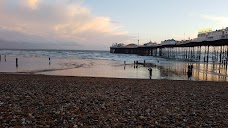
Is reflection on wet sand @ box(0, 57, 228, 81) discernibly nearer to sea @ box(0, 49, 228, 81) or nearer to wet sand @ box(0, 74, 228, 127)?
sea @ box(0, 49, 228, 81)

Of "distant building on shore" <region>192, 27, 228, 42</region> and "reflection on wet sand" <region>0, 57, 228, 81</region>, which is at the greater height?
"distant building on shore" <region>192, 27, 228, 42</region>

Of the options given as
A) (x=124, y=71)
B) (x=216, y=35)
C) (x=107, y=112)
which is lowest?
(x=124, y=71)

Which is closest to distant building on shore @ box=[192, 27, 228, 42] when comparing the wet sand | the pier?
the pier

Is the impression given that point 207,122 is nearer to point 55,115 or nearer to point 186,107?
point 186,107

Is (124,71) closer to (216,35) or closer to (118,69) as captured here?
(118,69)

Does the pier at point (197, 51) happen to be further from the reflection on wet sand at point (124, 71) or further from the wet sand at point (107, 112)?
the wet sand at point (107, 112)

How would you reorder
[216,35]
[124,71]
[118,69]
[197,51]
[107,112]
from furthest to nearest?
1. [197,51]
2. [216,35]
3. [118,69]
4. [124,71]
5. [107,112]

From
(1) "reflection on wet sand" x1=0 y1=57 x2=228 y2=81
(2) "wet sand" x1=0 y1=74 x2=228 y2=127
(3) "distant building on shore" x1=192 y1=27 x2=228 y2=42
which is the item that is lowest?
(1) "reflection on wet sand" x1=0 y1=57 x2=228 y2=81

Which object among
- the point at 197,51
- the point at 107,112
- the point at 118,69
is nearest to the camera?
the point at 107,112

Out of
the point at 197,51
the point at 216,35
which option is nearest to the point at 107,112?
the point at 216,35

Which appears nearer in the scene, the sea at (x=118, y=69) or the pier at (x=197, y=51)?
the sea at (x=118, y=69)

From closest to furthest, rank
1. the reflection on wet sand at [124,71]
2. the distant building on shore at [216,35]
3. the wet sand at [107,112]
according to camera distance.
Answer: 1. the wet sand at [107,112]
2. the reflection on wet sand at [124,71]
3. the distant building on shore at [216,35]

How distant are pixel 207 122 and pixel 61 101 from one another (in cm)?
572

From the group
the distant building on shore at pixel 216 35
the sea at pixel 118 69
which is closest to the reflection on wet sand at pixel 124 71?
the sea at pixel 118 69
